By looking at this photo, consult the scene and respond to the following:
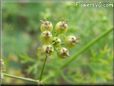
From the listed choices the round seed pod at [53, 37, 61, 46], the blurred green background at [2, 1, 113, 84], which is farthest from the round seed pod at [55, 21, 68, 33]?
the blurred green background at [2, 1, 113, 84]

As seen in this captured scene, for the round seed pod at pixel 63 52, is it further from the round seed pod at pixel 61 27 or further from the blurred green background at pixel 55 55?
the blurred green background at pixel 55 55

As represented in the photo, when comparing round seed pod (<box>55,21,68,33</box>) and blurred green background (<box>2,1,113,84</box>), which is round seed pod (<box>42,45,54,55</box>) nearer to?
round seed pod (<box>55,21,68,33</box>)

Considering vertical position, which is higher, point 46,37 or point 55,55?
point 46,37

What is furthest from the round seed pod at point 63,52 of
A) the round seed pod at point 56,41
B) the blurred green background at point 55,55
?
the blurred green background at point 55,55

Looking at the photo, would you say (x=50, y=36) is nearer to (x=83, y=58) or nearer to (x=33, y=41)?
(x=83, y=58)

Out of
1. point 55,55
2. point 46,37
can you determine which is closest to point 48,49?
point 46,37

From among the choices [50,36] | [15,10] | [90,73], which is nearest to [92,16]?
[90,73]

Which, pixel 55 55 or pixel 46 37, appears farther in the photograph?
pixel 55 55

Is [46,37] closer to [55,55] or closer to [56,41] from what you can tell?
[56,41]
